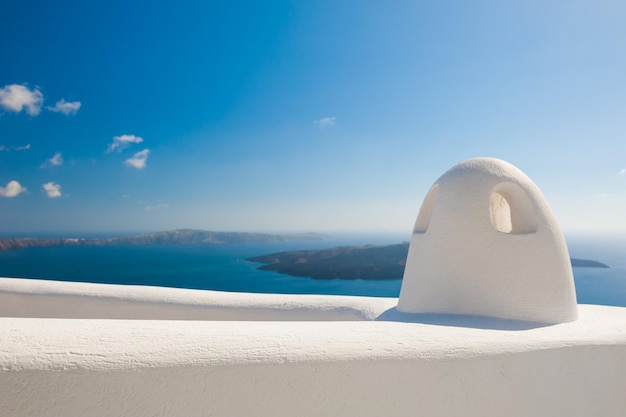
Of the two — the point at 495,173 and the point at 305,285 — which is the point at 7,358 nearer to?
the point at 495,173

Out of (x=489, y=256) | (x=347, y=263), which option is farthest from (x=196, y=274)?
(x=489, y=256)

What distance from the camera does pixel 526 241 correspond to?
445cm

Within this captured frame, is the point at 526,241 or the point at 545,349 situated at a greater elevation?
the point at 526,241

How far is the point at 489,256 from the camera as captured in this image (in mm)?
4453

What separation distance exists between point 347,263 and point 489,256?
22.6 meters

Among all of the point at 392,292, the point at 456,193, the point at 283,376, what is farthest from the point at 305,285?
the point at 283,376

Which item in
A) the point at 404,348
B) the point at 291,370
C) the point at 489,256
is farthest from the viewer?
the point at 489,256

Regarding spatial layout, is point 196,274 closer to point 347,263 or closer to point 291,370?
point 347,263

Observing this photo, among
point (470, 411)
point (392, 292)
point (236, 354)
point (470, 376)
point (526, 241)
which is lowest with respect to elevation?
point (392, 292)

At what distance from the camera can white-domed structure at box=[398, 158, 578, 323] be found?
172 inches

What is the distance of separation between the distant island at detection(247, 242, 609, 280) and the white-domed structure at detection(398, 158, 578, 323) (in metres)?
17.7

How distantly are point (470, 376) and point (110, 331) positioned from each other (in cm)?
284

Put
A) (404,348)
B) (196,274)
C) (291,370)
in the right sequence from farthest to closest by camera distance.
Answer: (196,274), (404,348), (291,370)

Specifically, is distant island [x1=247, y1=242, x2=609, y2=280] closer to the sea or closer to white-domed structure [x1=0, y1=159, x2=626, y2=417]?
the sea
